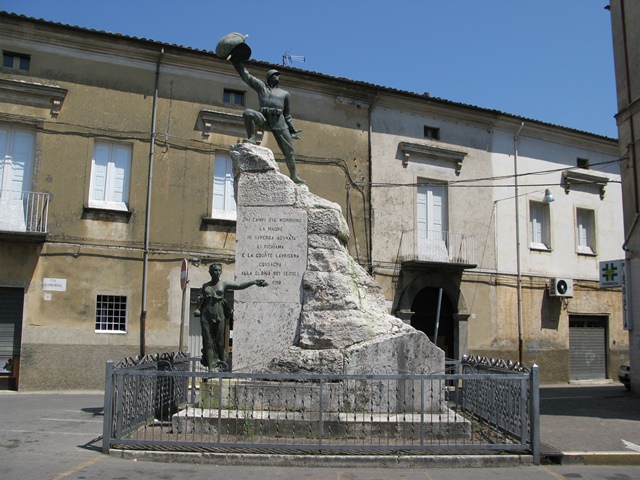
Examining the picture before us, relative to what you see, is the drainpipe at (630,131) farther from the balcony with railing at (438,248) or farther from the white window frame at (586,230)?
the white window frame at (586,230)

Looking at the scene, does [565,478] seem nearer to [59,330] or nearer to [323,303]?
[323,303]

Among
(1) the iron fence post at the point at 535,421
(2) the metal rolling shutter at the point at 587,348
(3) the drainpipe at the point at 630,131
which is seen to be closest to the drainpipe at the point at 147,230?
(1) the iron fence post at the point at 535,421

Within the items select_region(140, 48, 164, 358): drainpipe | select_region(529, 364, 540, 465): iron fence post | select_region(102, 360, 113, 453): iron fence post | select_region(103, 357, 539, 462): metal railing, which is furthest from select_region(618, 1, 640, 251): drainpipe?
select_region(102, 360, 113, 453): iron fence post

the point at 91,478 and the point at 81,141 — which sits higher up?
the point at 81,141

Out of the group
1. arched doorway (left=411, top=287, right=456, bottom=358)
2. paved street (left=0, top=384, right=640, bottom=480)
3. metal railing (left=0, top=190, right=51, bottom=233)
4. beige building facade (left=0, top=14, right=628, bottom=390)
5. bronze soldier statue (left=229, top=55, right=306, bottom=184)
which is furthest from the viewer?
arched doorway (left=411, top=287, right=456, bottom=358)

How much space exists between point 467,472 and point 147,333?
36.2 feet

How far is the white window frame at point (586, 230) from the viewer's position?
864 inches

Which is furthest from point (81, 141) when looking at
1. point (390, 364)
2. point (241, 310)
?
point (390, 364)

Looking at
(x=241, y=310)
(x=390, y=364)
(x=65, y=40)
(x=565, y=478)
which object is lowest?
(x=565, y=478)

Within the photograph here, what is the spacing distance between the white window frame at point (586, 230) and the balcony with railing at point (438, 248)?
456cm

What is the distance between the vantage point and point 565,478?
20.8ft

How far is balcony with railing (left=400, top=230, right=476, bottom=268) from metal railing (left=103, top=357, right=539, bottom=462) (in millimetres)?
11067

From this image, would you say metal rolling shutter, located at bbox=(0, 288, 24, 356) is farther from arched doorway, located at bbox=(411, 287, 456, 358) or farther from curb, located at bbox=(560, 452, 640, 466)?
curb, located at bbox=(560, 452, 640, 466)

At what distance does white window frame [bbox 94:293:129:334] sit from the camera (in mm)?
15594
